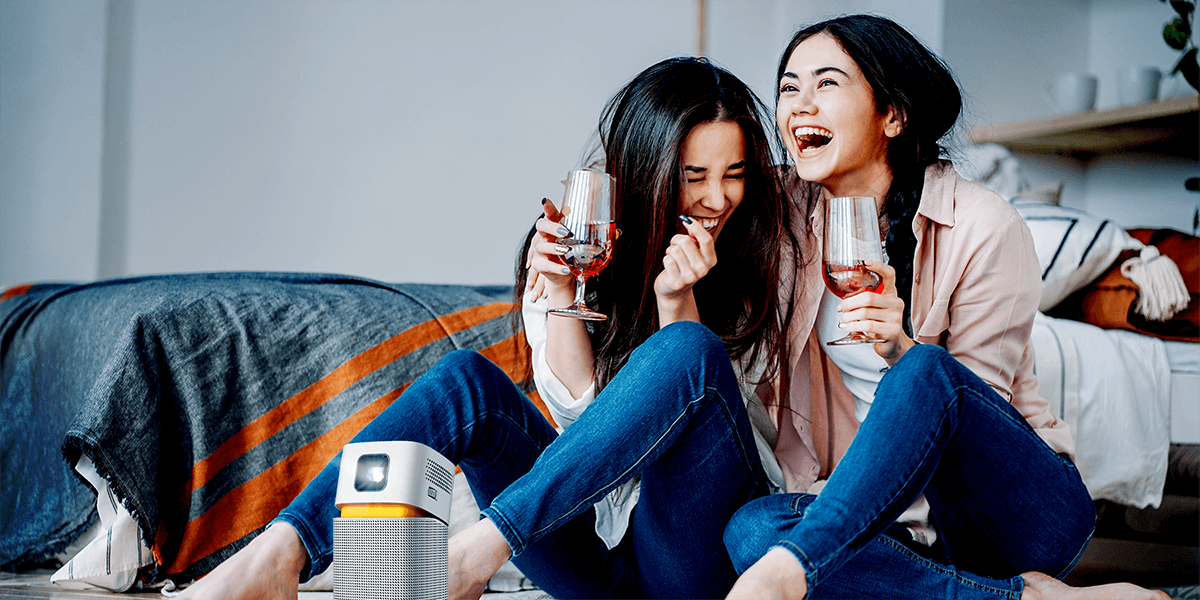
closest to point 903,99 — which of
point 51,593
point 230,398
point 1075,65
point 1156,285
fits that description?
point 1156,285

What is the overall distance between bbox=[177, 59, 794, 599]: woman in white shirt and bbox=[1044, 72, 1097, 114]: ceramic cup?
179 cm

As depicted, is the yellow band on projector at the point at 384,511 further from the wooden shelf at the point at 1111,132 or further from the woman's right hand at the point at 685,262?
the wooden shelf at the point at 1111,132

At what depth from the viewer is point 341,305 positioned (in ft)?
5.37

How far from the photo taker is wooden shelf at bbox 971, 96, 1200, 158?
2.52 metres

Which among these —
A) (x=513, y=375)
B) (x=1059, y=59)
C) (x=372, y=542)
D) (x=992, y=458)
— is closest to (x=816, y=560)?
(x=992, y=458)

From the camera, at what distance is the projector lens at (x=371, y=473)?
2.68 feet

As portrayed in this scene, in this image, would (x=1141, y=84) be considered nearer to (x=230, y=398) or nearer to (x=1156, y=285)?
(x=1156, y=285)

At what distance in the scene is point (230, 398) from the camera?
59.4 inches

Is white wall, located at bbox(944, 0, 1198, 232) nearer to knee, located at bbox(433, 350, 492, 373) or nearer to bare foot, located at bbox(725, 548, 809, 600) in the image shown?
knee, located at bbox(433, 350, 492, 373)

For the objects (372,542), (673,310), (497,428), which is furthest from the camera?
(673,310)

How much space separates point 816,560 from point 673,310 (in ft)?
1.58

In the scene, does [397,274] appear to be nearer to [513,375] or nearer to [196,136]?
[196,136]

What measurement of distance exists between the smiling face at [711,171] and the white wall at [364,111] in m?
1.79

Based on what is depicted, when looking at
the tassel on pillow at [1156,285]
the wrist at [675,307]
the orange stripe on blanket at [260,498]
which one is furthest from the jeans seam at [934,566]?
the tassel on pillow at [1156,285]
